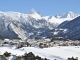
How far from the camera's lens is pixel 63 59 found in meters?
104

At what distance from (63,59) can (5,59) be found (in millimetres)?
25144

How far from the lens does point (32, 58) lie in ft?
302

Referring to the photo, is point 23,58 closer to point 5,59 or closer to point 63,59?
point 5,59

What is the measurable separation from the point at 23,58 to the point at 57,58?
20077 millimetres

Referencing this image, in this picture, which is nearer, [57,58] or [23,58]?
[23,58]

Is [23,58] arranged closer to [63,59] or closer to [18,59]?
[18,59]

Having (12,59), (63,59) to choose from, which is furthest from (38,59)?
(63,59)

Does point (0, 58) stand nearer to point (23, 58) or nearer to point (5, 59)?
point (5, 59)

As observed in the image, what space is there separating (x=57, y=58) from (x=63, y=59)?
143 inches

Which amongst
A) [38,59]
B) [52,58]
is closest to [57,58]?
[52,58]

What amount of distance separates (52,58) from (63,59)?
4171 mm

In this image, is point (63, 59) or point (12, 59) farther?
point (63, 59)

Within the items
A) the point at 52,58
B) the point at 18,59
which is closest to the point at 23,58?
the point at 18,59

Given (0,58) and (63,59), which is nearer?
(0,58)
